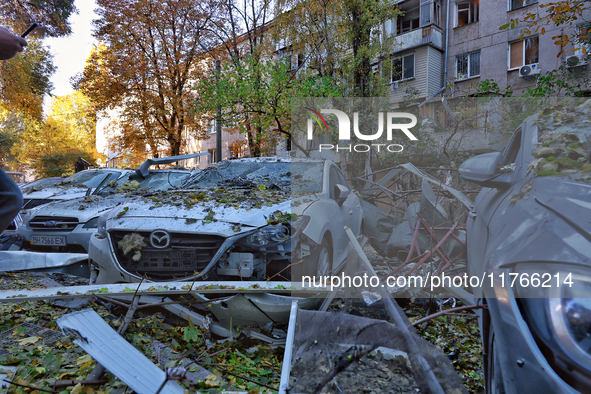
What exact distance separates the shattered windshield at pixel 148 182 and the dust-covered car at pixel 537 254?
5.57 metres

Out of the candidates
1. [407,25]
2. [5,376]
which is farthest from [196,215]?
Answer: [407,25]

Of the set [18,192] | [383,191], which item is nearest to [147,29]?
[18,192]

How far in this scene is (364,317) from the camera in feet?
6.52

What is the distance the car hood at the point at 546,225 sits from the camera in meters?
1.34

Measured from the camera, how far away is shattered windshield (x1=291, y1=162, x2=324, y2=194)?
2732mm

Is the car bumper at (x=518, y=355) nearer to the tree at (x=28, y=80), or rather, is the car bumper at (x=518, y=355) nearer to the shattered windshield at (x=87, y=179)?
the shattered windshield at (x=87, y=179)

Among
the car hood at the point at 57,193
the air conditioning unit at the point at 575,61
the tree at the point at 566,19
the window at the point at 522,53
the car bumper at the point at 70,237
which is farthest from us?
the window at the point at 522,53

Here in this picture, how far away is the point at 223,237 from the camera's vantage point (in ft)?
9.90

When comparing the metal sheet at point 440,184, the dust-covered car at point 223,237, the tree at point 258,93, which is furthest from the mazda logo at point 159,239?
the tree at point 258,93

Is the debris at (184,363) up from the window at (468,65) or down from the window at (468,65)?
down

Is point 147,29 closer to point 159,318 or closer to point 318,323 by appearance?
point 159,318

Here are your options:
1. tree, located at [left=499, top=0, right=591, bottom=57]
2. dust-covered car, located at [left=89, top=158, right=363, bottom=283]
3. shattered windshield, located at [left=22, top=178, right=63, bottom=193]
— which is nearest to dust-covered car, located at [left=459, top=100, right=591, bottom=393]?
dust-covered car, located at [left=89, top=158, right=363, bottom=283]

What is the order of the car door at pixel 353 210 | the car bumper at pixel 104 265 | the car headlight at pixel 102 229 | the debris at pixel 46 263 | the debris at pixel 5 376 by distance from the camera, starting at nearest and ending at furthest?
1. the debris at pixel 5 376
2. the car door at pixel 353 210
3. the car bumper at pixel 104 265
4. the car headlight at pixel 102 229
5. the debris at pixel 46 263

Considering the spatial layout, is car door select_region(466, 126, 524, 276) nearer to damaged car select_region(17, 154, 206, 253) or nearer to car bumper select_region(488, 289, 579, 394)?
car bumper select_region(488, 289, 579, 394)
